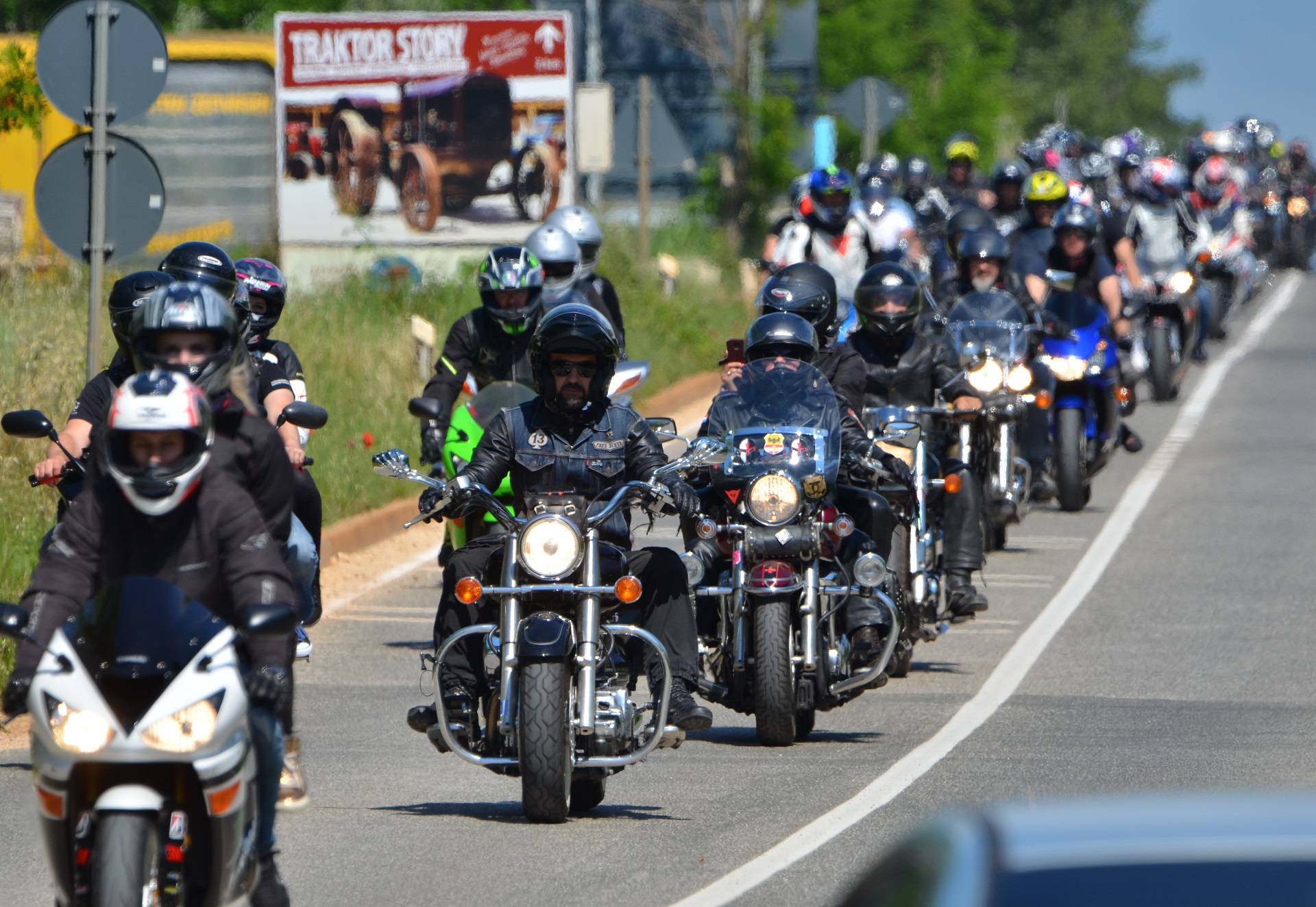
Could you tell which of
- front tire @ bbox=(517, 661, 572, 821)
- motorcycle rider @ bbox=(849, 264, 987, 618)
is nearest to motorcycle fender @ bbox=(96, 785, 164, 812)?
front tire @ bbox=(517, 661, 572, 821)

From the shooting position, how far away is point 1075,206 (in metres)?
18.8

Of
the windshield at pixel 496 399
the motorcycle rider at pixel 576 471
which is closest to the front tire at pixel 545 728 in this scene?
the motorcycle rider at pixel 576 471

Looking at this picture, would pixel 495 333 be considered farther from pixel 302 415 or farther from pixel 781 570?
pixel 302 415

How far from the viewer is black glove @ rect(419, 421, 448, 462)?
39.5 feet

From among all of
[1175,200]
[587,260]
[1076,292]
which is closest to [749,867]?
[587,260]

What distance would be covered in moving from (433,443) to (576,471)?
3.34 m

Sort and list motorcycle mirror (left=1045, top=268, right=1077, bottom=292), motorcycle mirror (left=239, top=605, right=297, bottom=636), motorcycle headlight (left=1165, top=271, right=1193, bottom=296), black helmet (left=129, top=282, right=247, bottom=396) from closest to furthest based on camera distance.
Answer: motorcycle mirror (left=239, top=605, right=297, bottom=636)
black helmet (left=129, top=282, right=247, bottom=396)
motorcycle mirror (left=1045, top=268, right=1077, bottom=292)
motorcycle headlight (left=1165, top=271, right=1193, bottom=296)

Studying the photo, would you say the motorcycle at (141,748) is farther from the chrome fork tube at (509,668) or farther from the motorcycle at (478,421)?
the motorcycle at (478,421)

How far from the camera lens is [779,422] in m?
10.2

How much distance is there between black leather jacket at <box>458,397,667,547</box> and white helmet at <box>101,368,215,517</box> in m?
2.80

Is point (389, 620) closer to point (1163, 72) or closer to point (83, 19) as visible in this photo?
point (83, 19)

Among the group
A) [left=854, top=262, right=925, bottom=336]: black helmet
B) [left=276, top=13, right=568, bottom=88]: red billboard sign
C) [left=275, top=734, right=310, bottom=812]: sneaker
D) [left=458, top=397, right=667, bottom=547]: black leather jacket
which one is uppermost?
[left=276, top=13, right=568, bottom=88]: red billboard sign

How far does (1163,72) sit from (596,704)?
85345mm

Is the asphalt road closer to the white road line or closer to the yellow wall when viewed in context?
the white road line
